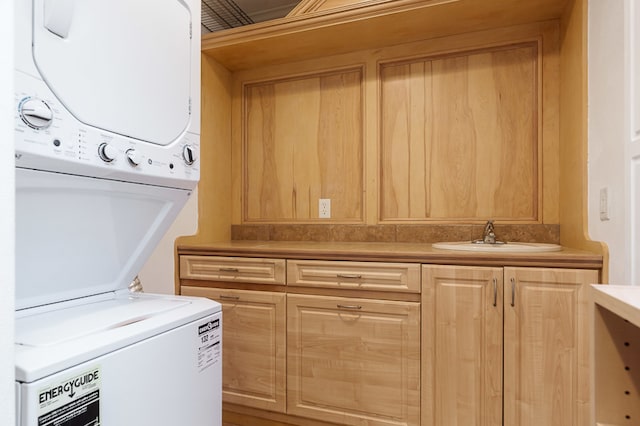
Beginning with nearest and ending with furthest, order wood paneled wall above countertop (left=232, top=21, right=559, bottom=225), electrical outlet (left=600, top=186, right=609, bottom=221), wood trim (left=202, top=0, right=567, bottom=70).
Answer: electrical outlet (left=600, top=186, right=609, bottom=221), wood trim (left=202, top=0, right=567, bottom=70), wood paneled wall above countertop (left=232, top=21, right=559, bottom=225)

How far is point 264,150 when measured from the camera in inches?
102

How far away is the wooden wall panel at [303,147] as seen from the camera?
7.85 ft

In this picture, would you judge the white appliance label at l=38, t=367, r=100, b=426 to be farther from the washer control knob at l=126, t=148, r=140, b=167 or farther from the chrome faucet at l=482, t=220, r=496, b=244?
the chrome faucet at l=482, t=220, r=496, b=244

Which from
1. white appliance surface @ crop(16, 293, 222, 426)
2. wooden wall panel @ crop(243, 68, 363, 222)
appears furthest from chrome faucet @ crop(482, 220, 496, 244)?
white appliance surface @ crop(16, 293, 222, 426)

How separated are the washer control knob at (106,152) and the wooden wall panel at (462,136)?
5.44 feet

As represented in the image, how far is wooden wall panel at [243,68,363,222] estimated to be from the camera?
239cm

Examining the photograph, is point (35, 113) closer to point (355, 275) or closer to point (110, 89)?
point (110, 89)

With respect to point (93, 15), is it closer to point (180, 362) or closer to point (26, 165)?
point (26, 165)

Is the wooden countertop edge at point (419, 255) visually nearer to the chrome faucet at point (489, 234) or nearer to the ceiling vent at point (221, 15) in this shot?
the chrome faucet at point (489, 234)

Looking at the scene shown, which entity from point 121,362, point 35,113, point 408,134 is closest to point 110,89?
point 35,113

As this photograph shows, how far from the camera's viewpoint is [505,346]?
154 centimetres

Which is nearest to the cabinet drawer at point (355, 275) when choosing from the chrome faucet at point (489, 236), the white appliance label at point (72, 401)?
the chrome faucet at point (489, 236)

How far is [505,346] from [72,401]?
1.49m

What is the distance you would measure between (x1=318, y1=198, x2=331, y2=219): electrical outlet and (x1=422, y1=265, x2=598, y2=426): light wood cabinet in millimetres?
928
